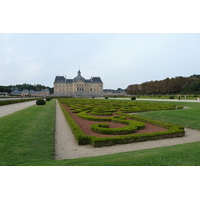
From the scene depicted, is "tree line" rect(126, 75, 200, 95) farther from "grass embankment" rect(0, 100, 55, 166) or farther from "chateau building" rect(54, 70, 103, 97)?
"grass embankment" rect(0, 100, 55, 166)

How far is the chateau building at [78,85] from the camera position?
90.2 metres

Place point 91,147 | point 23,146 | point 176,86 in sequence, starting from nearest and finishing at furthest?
1. point 23,146
2. point 91,147
3. point 176,86

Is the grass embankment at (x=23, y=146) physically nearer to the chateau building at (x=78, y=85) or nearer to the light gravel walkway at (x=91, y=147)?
the light gravel walkway at (x=91, y=147)

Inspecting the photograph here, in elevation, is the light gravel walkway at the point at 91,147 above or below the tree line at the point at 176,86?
A: below

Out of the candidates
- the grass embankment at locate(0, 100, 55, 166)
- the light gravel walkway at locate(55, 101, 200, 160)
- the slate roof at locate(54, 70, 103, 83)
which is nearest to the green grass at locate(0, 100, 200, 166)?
the grass embankment at locate(0, 100, 55, 166)

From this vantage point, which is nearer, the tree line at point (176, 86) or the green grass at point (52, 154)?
the green grass at point (52, 154)

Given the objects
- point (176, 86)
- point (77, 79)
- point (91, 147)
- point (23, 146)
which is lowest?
point (91, 147)

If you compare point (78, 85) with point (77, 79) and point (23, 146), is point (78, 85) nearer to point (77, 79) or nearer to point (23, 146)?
point (77, 79)

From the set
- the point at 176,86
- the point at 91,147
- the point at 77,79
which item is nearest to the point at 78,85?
the point at 77,79

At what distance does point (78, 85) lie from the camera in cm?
9000

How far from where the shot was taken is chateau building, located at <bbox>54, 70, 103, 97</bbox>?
9019 centimetres

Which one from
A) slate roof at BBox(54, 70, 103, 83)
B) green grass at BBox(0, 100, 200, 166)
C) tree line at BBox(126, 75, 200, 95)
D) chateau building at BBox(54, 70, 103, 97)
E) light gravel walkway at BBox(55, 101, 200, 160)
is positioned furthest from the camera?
slate roof at BBox(54, 70, 103, 83)

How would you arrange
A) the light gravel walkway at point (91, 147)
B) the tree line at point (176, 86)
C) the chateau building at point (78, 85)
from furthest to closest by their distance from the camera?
the chateau building at point (78, 85), the tree line at point (176, 86), the light gravel walkway at point (91, 147)

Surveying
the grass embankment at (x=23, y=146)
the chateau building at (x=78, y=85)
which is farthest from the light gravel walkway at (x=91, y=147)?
the chateau building at (x=78, y=85)
